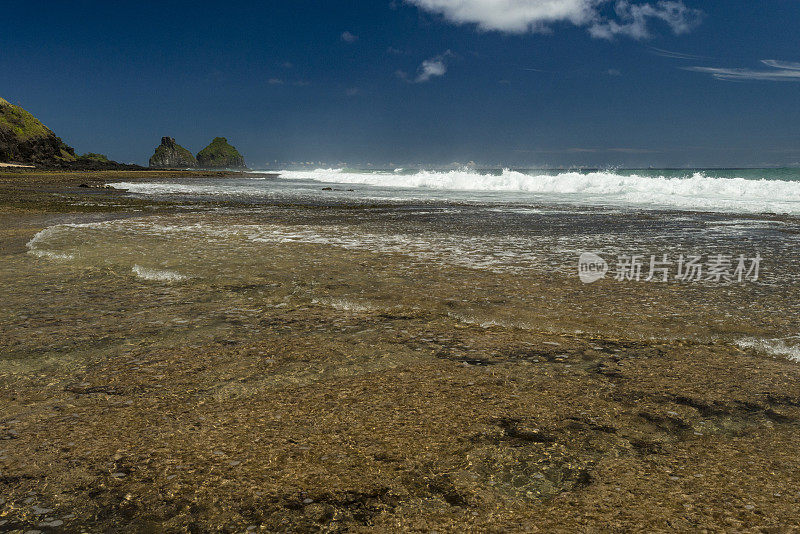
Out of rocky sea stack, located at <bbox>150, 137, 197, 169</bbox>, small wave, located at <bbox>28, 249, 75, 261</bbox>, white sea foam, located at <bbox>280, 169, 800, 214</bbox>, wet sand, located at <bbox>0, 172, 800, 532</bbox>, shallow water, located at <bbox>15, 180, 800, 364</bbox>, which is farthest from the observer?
rocky sea stack, located at <bbox>150, 137, 197, 169</bbox>

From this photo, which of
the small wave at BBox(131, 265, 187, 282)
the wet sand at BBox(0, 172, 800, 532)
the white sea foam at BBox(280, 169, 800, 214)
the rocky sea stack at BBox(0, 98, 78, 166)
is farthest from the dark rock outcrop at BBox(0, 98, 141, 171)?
the wet sand at BBox(0, 172, 800, 532)

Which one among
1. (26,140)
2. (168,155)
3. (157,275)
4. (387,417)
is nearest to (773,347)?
(387,417)

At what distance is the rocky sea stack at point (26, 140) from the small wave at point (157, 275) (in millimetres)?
82788

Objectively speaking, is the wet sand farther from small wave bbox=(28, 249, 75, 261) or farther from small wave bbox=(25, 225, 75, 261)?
small wave bbox=(25, 225, 75, 261)

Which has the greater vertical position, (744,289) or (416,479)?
(744,289)

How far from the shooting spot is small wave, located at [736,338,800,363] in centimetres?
340

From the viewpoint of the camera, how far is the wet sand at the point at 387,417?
6.06ft

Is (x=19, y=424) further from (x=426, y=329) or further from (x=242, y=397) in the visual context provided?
(x=426, y=329)

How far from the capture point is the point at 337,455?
2.18 meters

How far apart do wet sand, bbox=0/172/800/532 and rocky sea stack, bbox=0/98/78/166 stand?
85795 millimetres

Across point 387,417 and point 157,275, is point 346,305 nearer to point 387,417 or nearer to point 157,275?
point 387,417

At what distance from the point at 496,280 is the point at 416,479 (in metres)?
3.87

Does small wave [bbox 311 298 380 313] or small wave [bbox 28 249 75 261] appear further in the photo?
small wave [bbox 28 249 75 261]

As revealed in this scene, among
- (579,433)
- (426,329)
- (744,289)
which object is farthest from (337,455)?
(744,289)
